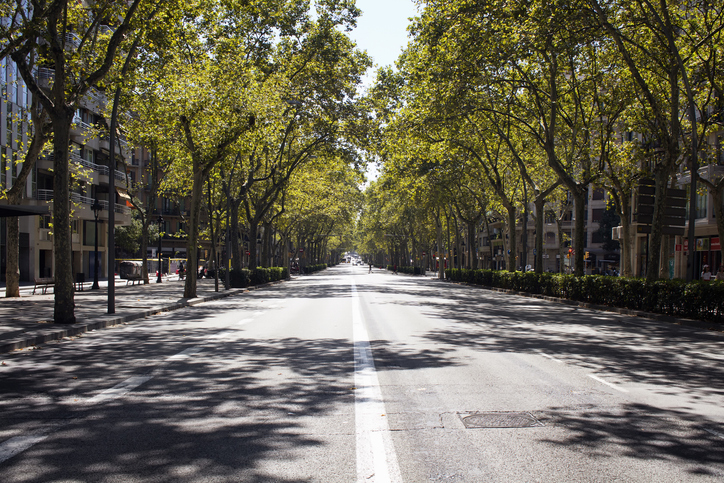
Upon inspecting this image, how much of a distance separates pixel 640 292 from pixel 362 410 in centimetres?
1583

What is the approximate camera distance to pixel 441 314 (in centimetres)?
1823

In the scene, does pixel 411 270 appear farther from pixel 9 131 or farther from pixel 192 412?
pixel 192 412

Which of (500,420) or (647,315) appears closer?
(500,420)

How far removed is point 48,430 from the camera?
5.38 m

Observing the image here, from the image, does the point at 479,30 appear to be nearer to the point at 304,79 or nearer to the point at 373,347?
the point at 373,347

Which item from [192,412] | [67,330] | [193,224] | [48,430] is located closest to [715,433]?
[192,412]

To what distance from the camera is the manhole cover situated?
18.1 ft

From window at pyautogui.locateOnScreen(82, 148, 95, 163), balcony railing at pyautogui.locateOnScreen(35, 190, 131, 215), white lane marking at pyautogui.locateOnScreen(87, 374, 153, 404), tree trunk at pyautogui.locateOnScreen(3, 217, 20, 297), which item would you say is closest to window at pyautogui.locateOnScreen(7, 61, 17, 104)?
balcony railing at pyautogui.locateOnScreen(35, 190, 131, 215)

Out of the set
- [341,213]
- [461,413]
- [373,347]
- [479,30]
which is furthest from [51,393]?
[341,213]

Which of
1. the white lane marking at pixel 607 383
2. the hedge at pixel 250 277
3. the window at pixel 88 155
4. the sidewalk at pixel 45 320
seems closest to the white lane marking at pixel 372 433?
the white lane marking at pixel 607 383

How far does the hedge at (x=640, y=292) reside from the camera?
16125 mm

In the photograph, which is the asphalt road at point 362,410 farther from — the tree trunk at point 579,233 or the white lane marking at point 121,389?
the tree trunk at point 579,233

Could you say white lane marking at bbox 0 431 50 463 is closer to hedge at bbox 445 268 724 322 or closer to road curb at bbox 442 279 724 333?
road curb at bbox 442 279 724 333

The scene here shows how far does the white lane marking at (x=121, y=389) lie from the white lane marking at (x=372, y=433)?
8.16 feet
